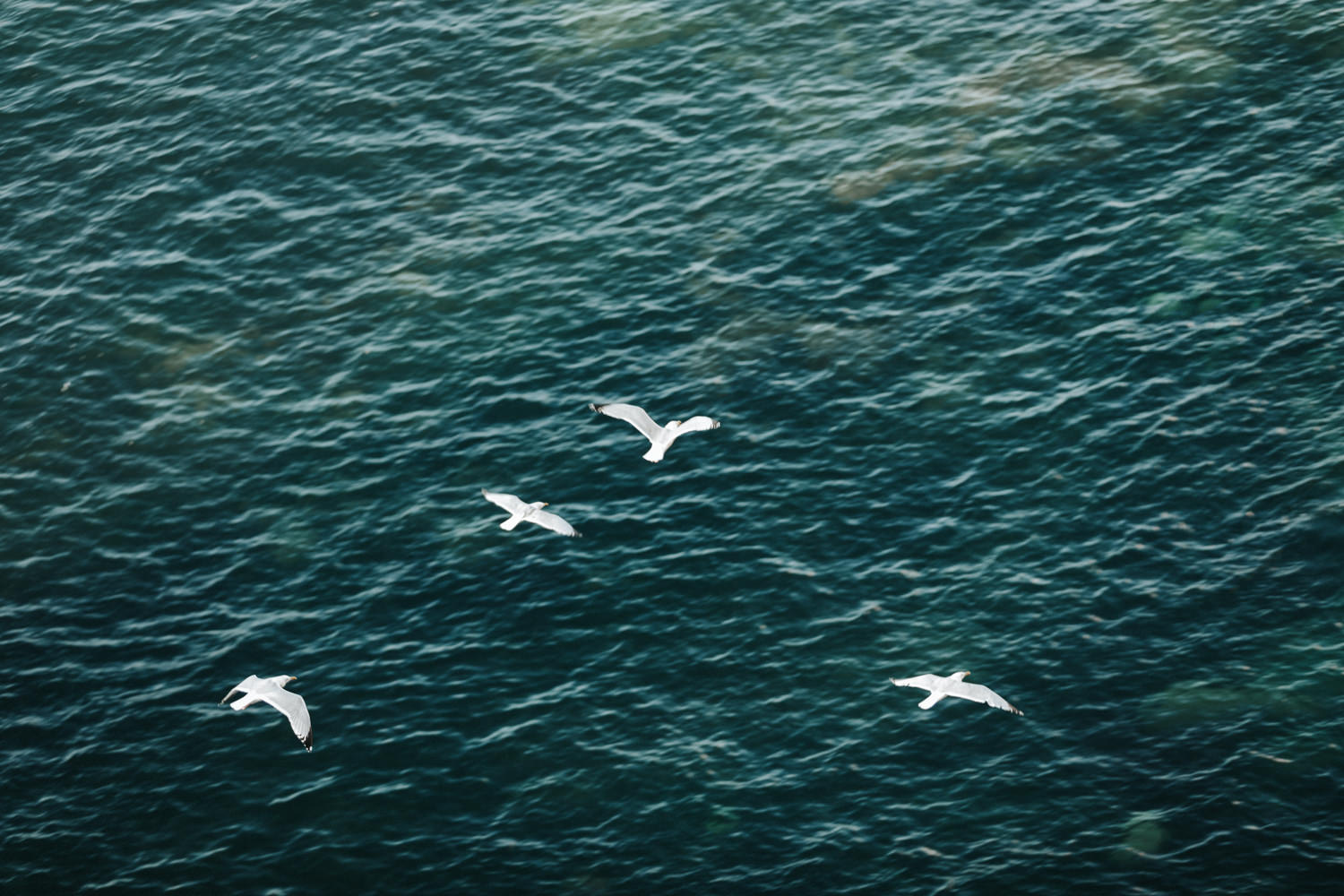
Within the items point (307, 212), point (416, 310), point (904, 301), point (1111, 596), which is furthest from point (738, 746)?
point (307, 212)

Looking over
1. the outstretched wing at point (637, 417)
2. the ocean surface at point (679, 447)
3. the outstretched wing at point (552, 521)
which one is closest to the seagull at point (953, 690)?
the ocean surface at point (679, 447)

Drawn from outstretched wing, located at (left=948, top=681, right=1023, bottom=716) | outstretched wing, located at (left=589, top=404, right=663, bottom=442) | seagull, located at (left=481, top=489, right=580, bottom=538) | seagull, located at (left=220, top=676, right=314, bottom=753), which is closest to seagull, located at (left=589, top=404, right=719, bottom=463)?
outstretched wing, located at (left=589, top=404, right=663, bottom=442)

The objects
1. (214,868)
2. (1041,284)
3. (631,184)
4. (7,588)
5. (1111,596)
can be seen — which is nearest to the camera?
(214,868)

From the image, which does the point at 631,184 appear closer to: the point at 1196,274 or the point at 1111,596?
the point at 1196,274

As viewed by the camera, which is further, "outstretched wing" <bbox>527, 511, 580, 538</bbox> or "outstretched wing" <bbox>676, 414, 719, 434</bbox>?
"outstretched wing" <bbox>527, 511, 580, 538</bbox>

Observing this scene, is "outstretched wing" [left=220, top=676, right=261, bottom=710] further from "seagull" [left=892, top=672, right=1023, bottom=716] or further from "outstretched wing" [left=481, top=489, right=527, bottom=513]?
"seagull" [left=892, top=672, right=1023, bottom=716]

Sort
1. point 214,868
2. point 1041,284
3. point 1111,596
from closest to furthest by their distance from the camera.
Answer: point 214,868 → point 1111,596 → point 1041,284

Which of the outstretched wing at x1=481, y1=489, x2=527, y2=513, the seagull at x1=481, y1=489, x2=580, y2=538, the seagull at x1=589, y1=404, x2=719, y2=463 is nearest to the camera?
the seagull at x1=589, y1=404, x2=719, y2=463
